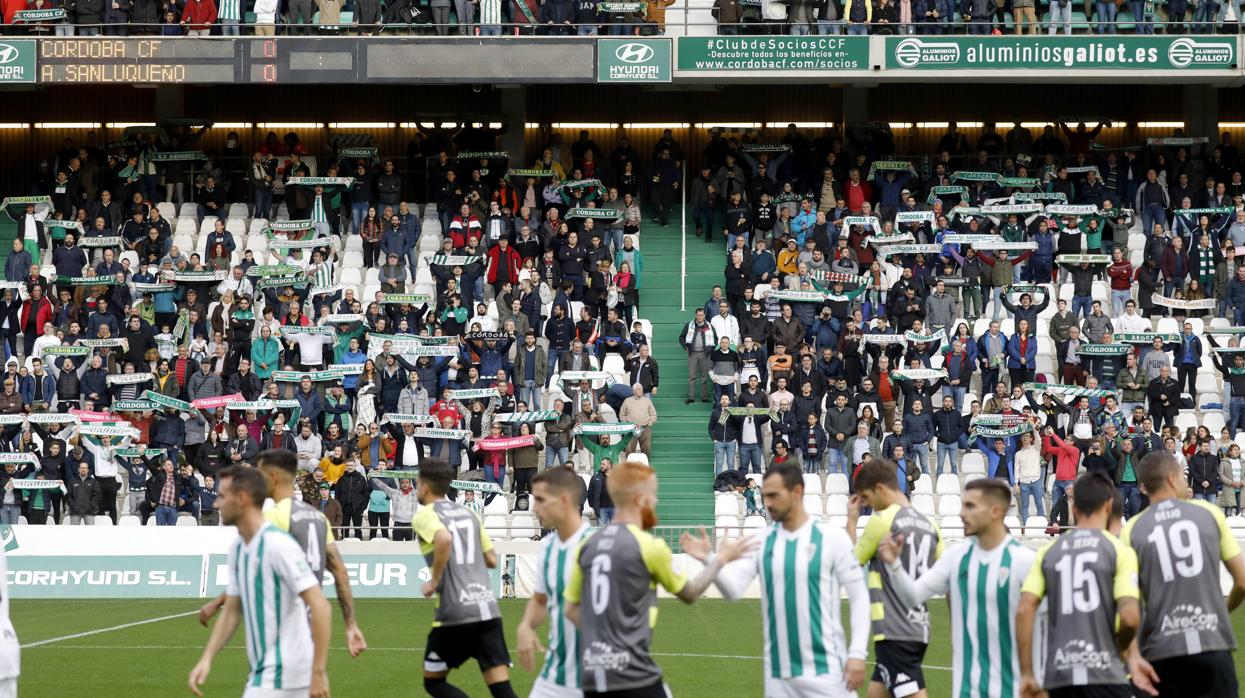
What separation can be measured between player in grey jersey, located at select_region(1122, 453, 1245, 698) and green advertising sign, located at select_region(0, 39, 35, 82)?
92.6 feet

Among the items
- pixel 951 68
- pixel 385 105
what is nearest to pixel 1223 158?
pixel 951 68

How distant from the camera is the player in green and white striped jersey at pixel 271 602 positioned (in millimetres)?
8484

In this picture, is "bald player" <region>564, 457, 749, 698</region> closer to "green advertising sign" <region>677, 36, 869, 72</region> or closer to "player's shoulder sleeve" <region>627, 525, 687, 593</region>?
"player's shoulder sleeve" <region>627, 525, 687, 593</region>

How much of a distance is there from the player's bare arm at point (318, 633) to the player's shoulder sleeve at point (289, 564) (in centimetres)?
6

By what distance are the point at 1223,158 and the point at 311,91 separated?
1985 centimetres

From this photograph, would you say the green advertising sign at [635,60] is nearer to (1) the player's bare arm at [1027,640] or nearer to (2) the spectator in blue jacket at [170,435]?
Answer: (2) the spectator in blue jacket at [170,435]

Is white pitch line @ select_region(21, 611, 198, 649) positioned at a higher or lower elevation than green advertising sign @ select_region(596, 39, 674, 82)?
lower

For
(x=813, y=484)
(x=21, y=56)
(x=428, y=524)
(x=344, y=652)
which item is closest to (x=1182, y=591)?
(x=428, y=524)

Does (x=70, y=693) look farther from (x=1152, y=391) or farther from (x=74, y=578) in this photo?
(x=1152, y=391)

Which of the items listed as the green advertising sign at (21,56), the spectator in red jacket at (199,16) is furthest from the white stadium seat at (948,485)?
the green advertising sign at (21,56)

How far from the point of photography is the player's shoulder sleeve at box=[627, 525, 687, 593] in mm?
8148

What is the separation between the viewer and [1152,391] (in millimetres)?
26797

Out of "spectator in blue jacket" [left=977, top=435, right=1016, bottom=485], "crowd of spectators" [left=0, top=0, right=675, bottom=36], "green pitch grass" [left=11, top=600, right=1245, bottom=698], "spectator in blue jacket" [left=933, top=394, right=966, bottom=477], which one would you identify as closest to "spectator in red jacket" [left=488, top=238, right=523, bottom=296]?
"crowd of spectators" [left=0, top=0, right=675, bottom=36]

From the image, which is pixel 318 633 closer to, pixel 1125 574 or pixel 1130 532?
pixel 1125 574
